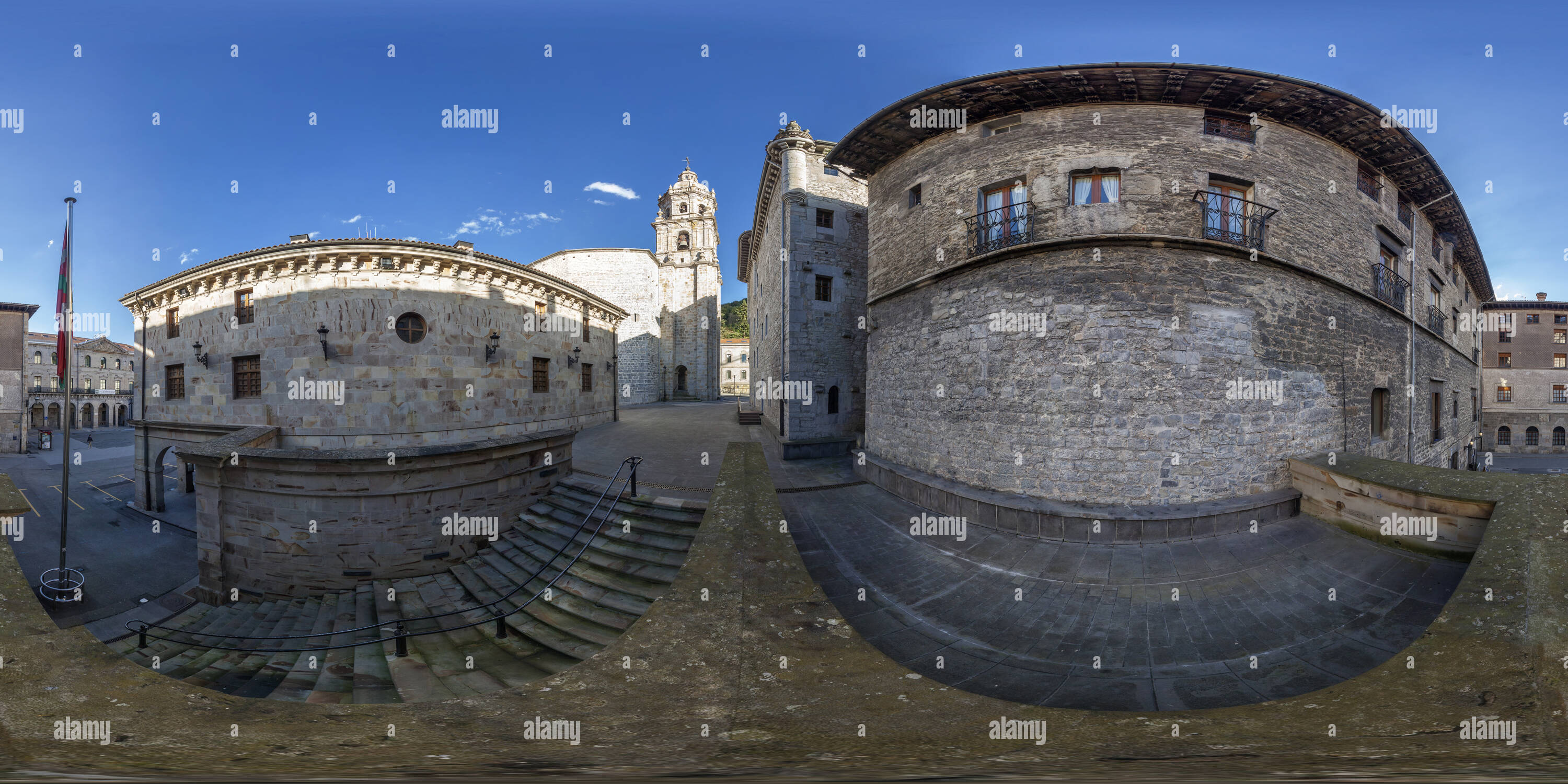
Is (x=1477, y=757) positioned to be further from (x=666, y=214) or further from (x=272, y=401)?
(x=666, y=214)

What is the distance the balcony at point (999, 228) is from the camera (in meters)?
8.90

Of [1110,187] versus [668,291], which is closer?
[1110,187]

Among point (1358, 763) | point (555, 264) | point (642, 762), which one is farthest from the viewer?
point (555, 264)

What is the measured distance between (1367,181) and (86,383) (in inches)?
3382

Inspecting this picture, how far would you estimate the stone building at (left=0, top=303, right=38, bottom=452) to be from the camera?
29.2 meters

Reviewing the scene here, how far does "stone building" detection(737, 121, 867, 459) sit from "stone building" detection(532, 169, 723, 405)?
21.7 m

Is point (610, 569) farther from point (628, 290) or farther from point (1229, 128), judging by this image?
point (628, 290)

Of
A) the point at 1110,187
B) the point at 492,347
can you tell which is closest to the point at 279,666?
the point at 492,347

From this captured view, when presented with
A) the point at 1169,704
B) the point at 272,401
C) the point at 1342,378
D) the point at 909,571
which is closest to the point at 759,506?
the point at 909,571

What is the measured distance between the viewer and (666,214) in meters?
41.2

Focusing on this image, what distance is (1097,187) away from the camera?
28.7 feet

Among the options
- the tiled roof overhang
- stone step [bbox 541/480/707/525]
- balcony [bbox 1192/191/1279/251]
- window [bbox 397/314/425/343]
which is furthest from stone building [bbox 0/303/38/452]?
balcony [bbox 1192/191/1279/251]

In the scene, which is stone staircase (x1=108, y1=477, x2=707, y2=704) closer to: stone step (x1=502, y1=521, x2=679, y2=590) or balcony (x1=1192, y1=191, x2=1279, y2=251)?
stone step (x1=502, y1=521, x2=679, y2=590)

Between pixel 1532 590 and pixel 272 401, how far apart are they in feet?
66.6
